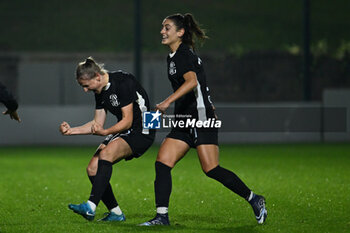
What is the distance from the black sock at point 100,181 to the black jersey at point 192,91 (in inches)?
33.8

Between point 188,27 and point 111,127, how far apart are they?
48.5 inches

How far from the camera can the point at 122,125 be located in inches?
294

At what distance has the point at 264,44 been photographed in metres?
50.7

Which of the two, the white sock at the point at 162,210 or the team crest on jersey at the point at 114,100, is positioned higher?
the team crest on jersey at the point at 114,100

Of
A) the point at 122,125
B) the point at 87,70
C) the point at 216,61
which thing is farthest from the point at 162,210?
the point at 216,61

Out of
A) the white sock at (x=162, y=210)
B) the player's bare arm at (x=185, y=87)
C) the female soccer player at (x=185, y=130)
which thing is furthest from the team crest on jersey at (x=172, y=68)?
the white sock at (x=162, y=210)

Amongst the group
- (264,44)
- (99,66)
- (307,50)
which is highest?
(99,66)

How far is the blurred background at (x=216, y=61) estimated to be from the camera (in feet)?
68.7

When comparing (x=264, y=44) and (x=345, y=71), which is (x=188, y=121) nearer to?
(x=345, y=71)

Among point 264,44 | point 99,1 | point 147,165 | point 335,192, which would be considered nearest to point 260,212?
point 335,192

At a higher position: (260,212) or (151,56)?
(260,212)

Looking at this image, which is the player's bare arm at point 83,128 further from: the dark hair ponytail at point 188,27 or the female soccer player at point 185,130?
the dark hair ponytail at point 188,27

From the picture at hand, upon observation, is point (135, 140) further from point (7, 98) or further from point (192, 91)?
point (7, 98)

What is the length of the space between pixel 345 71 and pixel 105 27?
2907 cm
